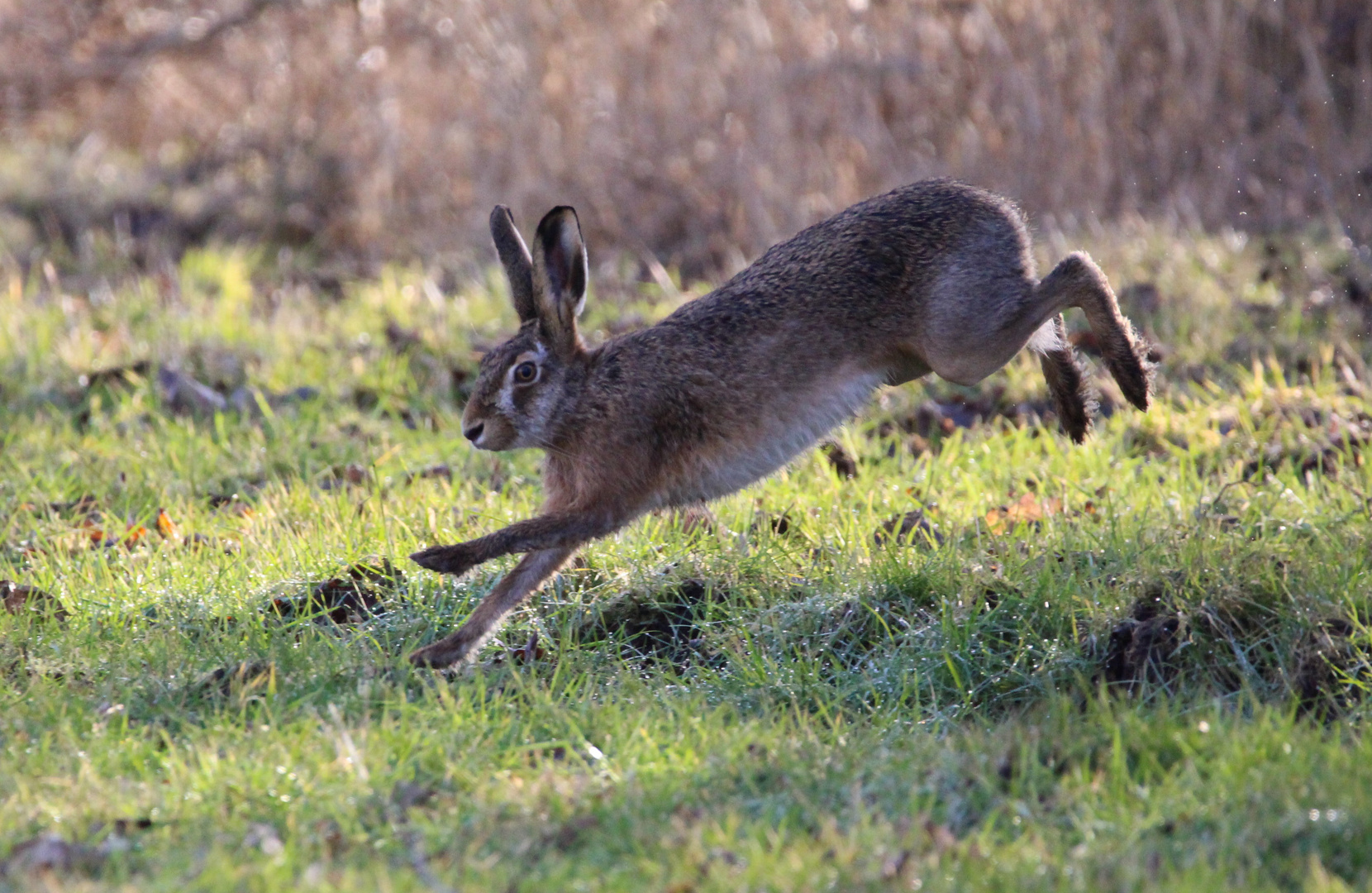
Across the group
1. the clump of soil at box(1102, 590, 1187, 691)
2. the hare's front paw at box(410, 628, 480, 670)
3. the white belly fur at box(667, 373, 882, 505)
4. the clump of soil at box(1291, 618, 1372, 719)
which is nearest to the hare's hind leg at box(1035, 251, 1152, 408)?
the white belly fur at box(667, 373, 882, 505)

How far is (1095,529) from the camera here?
4.72 metres

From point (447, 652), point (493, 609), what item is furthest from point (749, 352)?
point (447, 652)

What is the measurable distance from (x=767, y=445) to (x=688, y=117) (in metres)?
5.97

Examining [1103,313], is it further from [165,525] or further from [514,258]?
[165,525]

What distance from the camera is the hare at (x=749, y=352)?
14.7 feet

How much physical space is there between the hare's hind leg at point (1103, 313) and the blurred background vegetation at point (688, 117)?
4449mm

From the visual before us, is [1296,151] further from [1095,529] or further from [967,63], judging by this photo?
[1095,529]

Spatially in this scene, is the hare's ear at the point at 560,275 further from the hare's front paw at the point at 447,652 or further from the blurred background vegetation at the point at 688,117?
the blurred background vegetation at the point at 688,117

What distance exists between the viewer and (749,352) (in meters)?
4.58

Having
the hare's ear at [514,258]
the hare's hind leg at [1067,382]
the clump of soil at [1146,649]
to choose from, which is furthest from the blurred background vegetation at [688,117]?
the clump of soil at [1146,649]

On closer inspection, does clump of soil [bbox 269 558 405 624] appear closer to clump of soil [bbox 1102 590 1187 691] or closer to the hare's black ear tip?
the hare's black ear tip

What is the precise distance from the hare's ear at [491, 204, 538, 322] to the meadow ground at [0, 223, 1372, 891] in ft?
2.74

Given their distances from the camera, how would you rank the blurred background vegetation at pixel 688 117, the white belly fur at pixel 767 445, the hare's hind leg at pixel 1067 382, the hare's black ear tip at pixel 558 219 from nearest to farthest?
the hare's black ear tip at pixel 558 219 < the white belly fur at pixel 767 445 < the hare's hind leg at pixel 1067 382 < the blurred background vegetation at pixel 688 117

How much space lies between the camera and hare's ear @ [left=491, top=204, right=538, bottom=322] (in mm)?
4598
